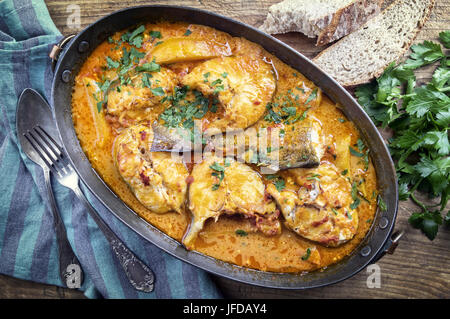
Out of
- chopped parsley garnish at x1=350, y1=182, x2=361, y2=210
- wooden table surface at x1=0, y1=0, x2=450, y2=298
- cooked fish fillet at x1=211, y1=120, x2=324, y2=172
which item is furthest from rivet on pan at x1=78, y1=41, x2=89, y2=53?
chopped parsley garnish at x1=350, y1=182, x2=361, y2=210

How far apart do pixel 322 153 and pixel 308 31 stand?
1.03m

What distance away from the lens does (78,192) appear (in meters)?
3.22

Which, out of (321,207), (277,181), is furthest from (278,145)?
(321,207)

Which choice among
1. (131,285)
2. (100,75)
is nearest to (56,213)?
(131,285)

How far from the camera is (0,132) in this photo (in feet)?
11.1

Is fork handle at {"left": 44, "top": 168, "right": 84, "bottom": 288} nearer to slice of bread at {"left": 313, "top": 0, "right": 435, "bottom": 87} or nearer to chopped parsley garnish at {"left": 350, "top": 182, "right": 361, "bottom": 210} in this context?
chopped parsley garnish at {"left": 350, "top": 182, "right": 361, "bottom": 210}

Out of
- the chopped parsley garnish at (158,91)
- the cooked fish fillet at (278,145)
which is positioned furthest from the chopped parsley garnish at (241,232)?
the chopped parsley garnish at (158,91)

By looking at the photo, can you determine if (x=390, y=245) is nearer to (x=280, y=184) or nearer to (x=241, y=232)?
(x=280, y=184)

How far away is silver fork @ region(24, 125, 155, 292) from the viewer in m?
3.15

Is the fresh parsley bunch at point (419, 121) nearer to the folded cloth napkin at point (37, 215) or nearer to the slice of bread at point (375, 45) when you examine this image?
the slice of bread at point (375, 45)

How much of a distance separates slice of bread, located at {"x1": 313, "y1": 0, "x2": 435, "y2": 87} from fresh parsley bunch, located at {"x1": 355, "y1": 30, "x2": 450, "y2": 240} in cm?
10

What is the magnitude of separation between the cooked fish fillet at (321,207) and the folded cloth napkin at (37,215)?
0.99 meters

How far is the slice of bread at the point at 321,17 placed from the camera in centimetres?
303

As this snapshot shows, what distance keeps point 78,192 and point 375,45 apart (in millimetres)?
2753
